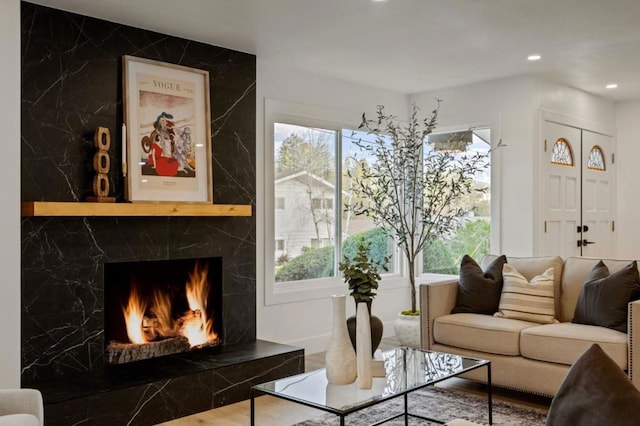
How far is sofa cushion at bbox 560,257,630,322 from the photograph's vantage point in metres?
4.09

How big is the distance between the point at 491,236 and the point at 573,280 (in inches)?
62.3

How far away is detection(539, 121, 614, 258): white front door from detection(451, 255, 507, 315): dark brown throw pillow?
138 centimetres

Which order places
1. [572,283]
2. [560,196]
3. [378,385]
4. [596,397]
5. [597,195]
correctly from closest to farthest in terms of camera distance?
[596,397], [378,385], [572,283], [560,196], [597,195]

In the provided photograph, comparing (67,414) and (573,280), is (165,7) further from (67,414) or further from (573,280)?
(573,280)

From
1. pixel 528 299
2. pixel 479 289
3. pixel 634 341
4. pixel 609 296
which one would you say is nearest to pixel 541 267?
pixel 528 299

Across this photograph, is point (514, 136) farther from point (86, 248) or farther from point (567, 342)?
point (86, 248)

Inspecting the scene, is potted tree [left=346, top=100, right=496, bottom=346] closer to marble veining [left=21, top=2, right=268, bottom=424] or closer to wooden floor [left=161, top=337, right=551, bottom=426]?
wooden floor [left=161, top=337, right=551, bottom=426]

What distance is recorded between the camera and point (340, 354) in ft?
9.34

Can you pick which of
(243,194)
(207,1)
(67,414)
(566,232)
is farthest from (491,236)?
(67,414)

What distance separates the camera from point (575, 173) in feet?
20.1

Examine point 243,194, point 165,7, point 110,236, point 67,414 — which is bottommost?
point 67,414
